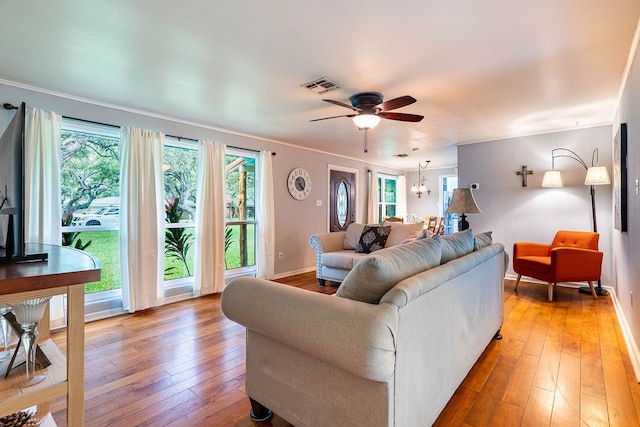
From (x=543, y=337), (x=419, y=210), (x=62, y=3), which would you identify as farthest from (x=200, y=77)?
(x=419, y=210)

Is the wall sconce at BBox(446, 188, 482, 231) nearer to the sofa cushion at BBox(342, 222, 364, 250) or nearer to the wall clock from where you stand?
the sofa cushion at BBox(342, 222, 364, 250)

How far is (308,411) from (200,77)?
2.65 m

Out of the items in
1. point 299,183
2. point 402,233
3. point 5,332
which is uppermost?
point 299,183

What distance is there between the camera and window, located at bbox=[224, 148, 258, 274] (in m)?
4.80

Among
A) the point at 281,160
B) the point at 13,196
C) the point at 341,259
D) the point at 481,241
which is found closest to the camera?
the point at 13,196

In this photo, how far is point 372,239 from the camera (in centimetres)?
456

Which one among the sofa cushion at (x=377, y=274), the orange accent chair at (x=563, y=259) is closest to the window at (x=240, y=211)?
the sofa cushion at (x=377, y=274)

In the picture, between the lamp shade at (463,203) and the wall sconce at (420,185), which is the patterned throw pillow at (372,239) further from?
the wall sconce at (420,185)

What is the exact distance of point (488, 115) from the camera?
A: 3.81 metres

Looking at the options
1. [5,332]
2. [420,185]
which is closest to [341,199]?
[420,185]

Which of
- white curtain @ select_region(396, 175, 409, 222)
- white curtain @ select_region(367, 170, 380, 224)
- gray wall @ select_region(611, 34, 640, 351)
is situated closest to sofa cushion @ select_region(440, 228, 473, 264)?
gray wall @ select_region(611, 34, 640, 351)

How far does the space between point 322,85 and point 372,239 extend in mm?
2413

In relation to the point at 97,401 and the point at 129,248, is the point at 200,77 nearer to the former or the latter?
the point at 129,248

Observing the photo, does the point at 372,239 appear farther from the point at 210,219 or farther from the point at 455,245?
the point at 455,245
